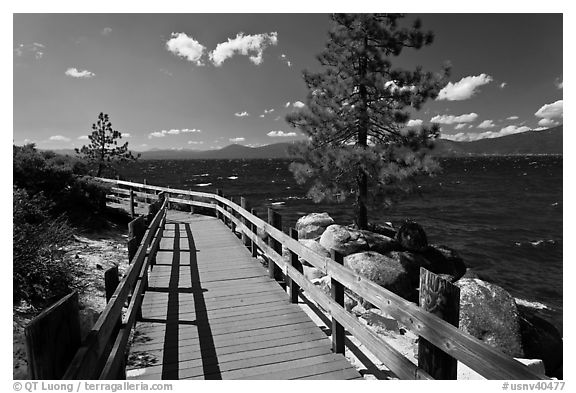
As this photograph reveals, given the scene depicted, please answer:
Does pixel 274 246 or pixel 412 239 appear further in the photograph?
pixel 412 239

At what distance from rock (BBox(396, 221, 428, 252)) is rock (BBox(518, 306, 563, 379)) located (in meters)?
4.81

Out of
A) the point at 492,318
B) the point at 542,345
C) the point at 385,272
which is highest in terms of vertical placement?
the point at 385,272

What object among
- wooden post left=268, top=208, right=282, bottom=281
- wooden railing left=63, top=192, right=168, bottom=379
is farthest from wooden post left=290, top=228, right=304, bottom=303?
wooden railing left=63, top=192, right=168, bottom=379

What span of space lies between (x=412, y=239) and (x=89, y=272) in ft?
31.5

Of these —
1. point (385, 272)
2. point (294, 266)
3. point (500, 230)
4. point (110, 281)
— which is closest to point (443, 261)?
point (385, 272)

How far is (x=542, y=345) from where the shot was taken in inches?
289

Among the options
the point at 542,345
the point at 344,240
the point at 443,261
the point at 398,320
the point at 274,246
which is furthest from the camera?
the point at 443,261

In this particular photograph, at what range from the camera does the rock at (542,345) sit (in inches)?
281

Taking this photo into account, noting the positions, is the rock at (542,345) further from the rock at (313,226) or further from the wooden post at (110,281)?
the rock at (313,226)

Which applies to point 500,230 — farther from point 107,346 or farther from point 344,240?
point 107,346

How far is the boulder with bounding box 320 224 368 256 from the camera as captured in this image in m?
11.9

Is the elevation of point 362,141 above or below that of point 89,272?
above
